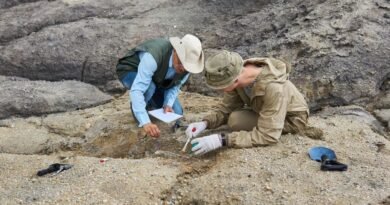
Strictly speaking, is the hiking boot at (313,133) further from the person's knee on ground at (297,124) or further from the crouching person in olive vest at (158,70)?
the crouching person in olive vest at (158,70)

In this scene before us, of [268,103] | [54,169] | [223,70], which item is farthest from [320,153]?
[54,169]

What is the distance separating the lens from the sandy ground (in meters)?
3.55

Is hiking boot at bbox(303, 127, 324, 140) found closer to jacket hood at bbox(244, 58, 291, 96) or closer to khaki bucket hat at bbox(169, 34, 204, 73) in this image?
jacket hood at bbox(244, 58, 291, 96)

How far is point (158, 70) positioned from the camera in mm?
4566

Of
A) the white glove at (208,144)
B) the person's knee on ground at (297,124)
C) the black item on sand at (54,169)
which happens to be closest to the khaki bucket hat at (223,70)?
the white glove at (208,144)

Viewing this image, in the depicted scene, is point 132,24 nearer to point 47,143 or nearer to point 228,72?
point 47,143

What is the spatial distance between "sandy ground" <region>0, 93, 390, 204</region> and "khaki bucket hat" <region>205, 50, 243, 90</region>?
53 cm

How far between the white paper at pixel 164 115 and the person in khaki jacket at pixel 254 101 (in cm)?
28

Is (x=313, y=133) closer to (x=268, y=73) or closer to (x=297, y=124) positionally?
(x=297, y=124)

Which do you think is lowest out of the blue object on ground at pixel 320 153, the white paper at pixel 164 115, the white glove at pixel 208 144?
the blue object on ground at pixel 320 153

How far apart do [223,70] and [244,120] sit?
2.02 feet

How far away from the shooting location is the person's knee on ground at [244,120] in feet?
13.9

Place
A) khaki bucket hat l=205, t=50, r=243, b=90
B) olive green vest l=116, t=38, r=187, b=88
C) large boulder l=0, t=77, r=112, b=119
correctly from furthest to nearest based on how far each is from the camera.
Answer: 1. large boulder l=0, t=77, r=112, b=119
2. olive green vest l=116, t=38, r=187, b=88
3. khaki bucket hat l=205, t=50, r=243, b=90

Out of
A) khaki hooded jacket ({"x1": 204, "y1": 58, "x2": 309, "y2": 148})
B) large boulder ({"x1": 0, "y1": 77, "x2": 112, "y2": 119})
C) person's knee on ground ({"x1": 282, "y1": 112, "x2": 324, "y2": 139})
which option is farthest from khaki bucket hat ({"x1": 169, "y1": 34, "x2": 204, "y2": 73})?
large boulder ({"x1": 0, "y1": 77, "x2": 112, "y2": 119})
